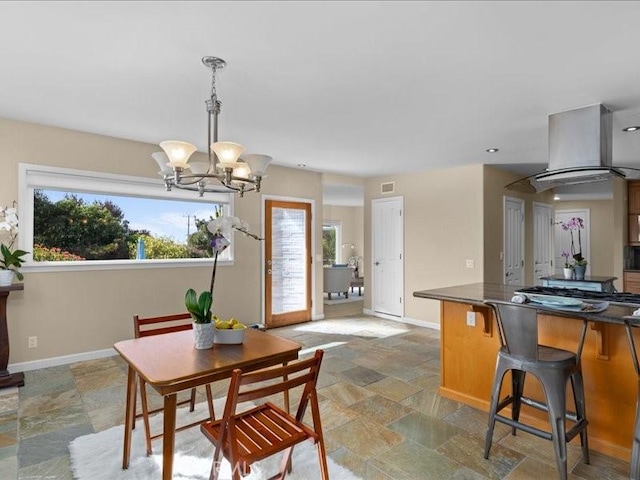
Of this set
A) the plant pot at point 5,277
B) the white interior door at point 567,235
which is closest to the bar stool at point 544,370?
the plant pot at point 5,277

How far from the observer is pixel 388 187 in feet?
21.5

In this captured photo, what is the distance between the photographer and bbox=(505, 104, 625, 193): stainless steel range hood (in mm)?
2902

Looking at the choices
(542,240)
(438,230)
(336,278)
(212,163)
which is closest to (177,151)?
(212,163)

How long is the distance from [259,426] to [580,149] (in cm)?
315

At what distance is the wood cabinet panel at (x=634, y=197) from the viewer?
605 centimetres

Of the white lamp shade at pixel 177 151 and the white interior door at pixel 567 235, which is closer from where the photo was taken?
the white lamp shade at pixel 177 151

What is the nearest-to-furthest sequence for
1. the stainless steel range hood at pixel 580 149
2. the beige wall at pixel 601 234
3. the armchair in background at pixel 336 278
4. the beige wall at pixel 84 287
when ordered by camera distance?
the stainless steel range hood at pixel 580 149 → the beige wall at pixel 84 287 → the armchair in background at pixel 336 278 → the beige wall at pixel 601 234

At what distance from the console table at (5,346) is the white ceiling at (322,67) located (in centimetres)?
163

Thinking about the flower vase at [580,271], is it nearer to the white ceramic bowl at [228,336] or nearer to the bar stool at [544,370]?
the bar stool at [544,370]

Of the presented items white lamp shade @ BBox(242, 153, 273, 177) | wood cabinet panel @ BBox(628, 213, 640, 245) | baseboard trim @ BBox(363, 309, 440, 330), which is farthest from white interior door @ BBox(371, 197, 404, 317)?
white lamp shade @ BBox(242, 153, 273, 177)

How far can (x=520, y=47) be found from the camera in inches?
86.3

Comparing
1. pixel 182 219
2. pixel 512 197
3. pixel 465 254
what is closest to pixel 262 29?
pixel 182 219

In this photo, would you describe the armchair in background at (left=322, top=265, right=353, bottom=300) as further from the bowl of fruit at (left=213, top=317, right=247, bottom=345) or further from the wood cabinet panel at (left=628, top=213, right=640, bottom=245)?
the bowl of fruit at (left=213, top=317, right=247, bottom=345)

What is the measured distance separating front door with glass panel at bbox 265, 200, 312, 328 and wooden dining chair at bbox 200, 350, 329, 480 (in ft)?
12.3
